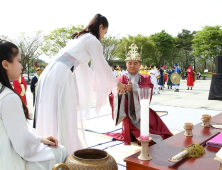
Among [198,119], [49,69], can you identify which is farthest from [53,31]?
[49,69]

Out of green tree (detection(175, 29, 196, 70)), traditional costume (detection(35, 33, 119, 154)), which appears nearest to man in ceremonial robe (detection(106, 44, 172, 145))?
traditional costume (detection(35, 33, 119, 154))

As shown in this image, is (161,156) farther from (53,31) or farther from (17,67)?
(53,31)

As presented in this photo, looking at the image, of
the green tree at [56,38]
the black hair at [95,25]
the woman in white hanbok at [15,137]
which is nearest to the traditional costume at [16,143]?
the woman in white hanbok at [15,137]

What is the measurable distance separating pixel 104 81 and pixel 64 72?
1.88 feet

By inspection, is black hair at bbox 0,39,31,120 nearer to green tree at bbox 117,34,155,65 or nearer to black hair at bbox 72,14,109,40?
black hair at bbox 72,14,109,40

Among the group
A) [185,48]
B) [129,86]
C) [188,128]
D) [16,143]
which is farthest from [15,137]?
[185,48]

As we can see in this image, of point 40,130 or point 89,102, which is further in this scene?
point 89,102

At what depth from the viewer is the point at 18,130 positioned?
4.81ft

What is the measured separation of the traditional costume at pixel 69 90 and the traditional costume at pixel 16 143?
0.95 m

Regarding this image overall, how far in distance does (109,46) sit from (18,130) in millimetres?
31512

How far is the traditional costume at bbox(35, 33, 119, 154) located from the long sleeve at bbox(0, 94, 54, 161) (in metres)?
0.95

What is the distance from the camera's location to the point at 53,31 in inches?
1091

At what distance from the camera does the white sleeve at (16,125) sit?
4.72 feet

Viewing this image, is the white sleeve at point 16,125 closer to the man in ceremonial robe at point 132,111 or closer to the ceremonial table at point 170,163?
the ceremonial table at point 170,163
